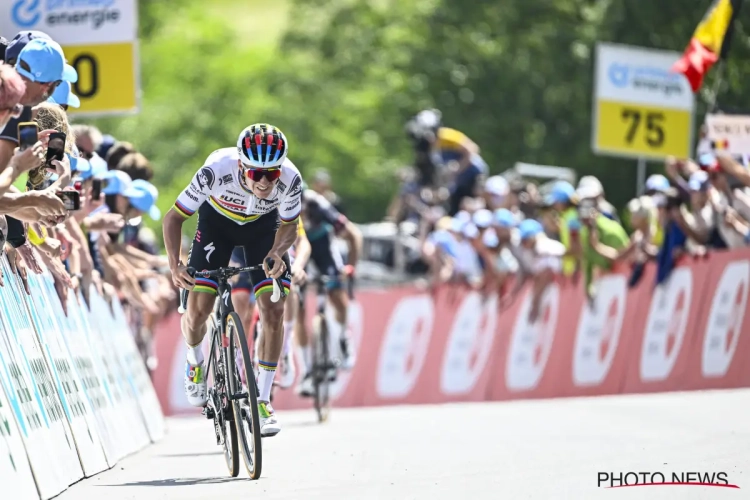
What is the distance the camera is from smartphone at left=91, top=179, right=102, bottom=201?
42.4ft

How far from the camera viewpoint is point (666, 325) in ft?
60.2

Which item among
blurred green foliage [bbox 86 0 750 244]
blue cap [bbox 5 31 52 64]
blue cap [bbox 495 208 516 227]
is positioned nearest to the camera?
blue cap [bbox 5 31 52 64]

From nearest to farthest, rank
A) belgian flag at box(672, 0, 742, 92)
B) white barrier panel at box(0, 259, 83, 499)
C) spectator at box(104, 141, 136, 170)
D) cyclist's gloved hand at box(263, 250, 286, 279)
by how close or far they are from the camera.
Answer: white barrier panel at box(0, 259, 83, 499), cyclist's gloved hand at box(263, 250, 286, 279), spectator at box(104, 141, 136, 170), belgian flag at box(672, 0, 742, 92)

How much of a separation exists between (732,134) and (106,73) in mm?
7050

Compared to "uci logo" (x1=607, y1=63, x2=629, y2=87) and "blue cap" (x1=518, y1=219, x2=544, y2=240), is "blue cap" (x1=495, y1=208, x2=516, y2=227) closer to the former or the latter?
"blue cap" (x1=518, y1=219, x2=544, y2=240)

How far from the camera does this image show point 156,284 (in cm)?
1781

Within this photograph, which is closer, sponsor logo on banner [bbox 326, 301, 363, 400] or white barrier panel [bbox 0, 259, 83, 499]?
white barrier panel [bbox 0, 259, 83, 499]

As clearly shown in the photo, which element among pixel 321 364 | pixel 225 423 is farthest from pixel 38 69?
pixel 321 364

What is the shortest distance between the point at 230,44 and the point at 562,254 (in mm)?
68622

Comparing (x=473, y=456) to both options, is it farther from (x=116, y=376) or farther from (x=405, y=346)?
(x=405, y=346)

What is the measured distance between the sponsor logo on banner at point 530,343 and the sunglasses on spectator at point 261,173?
9.96 m

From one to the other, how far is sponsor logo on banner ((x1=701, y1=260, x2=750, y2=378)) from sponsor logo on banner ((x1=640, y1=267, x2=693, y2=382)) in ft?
1.38

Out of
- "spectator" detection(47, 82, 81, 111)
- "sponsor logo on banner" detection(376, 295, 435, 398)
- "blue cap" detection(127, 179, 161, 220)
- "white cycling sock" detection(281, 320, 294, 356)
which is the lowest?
"sponsor logo on banner" detection(376, 295, 435, 398)

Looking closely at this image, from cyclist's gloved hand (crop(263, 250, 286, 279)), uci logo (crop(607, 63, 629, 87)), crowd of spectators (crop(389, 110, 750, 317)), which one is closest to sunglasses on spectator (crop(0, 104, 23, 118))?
cyclist's gloved hand (crop(263, 250, 286, 279))
